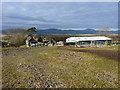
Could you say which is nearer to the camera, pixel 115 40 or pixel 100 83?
pixel 100 83

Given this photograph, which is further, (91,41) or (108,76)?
(91,41)

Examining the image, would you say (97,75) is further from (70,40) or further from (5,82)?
(70,40)

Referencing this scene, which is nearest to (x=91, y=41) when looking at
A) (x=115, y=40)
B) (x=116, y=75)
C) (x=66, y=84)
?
(x=115, y=40)

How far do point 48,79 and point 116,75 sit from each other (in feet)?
11.8

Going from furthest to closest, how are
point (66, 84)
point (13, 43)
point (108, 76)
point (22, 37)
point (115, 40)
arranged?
point (115, 40) < point (22, 37) < point (13, 43) < point (108, 76) < point (66, 84)

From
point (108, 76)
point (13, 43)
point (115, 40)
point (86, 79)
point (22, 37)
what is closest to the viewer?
point (86, 79)

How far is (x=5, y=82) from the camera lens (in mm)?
5281

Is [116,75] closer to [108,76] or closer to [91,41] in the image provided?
[108,76]

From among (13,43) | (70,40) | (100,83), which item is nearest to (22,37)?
(13,43)

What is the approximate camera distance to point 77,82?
5.38 m

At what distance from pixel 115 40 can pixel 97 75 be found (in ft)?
113

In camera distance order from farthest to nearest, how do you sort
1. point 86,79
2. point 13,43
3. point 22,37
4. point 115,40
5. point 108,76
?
point 115,40 → point 22,37 → point 13,43 → point 108,76 → point 86,79

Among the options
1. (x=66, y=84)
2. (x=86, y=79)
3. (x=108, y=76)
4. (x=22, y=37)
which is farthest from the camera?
(x=22, y=37)

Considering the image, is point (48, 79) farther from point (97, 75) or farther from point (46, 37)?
point (46, 37)
